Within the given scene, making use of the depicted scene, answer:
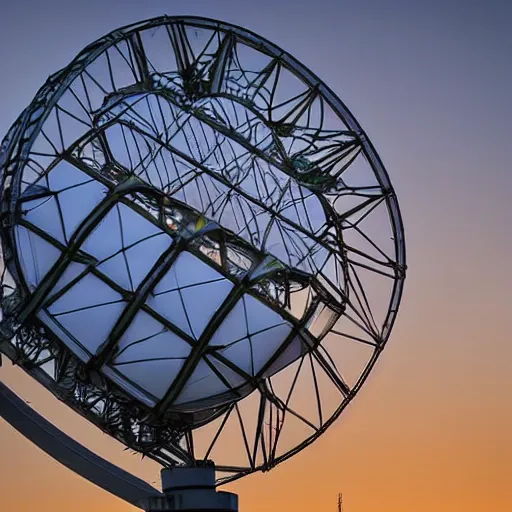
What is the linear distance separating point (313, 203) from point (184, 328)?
4122mm

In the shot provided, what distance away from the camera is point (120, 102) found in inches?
1133

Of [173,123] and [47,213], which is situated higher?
[173,123]

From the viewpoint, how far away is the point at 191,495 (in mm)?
28641

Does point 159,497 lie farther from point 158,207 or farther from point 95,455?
point 158,207

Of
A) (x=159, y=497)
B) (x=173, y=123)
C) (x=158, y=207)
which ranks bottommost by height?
(x=159, y=497)

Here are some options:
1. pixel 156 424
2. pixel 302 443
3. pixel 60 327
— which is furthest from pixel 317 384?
pixel 60 327

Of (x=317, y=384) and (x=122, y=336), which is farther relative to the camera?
(x=317, y=384)

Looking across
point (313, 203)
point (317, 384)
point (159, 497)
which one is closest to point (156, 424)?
point (159, 497)

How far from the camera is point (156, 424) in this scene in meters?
28.8

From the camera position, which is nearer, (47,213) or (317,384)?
(47,213)

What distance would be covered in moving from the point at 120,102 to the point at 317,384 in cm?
634

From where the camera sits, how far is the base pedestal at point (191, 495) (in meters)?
28.6

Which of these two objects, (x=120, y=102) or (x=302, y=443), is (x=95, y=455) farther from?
(x=120, y=102)

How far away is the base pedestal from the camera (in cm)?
2859
